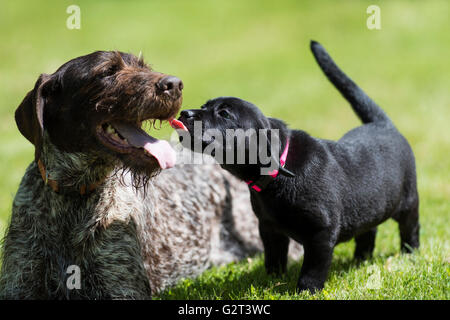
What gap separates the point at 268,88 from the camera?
17.2 m

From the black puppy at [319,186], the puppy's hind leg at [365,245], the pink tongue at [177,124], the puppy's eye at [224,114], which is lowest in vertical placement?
the puppy's hind leg at [365,245]

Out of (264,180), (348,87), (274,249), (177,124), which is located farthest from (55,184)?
(348,87)

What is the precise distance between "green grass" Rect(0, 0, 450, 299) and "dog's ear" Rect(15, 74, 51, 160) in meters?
1.97

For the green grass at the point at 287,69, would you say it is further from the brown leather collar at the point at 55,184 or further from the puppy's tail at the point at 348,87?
the puppy's tail at the point at 348,87

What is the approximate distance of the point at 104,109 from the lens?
4570 millimetres

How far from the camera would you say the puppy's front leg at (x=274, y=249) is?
530cm

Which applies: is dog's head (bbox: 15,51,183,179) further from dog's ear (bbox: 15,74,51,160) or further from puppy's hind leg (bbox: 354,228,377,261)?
puppy's hind leg (bbox: 354,228,377,261)

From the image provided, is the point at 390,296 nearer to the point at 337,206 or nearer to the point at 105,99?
the point at 337,206

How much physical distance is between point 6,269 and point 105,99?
1706 mm

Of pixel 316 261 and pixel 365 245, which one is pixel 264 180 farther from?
pixel 365 245

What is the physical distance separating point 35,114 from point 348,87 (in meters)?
3.19

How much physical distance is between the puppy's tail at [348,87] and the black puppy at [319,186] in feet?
0.88

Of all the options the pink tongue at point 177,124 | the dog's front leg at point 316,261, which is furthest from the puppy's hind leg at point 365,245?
the pink tongue at point 177,124
